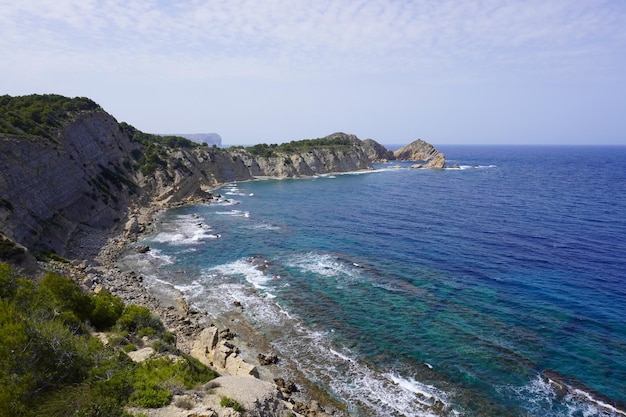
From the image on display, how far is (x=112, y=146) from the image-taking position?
3703 inches

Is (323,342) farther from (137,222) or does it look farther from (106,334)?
(137,222)

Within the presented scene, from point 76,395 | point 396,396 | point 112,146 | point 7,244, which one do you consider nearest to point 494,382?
point 396,396

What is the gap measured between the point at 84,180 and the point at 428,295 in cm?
6306

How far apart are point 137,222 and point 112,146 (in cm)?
3352

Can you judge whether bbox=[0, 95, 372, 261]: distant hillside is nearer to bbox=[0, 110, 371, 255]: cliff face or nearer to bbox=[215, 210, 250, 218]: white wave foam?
bbox=[0, 110, 371, 255]: cliff face

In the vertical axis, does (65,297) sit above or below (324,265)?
above

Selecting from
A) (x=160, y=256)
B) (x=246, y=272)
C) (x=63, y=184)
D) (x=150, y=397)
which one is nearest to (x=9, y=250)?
(x=150, y=397)

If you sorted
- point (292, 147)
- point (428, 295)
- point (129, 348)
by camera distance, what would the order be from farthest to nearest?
point (292, 147)
point (428, 295)
point (129, 348)

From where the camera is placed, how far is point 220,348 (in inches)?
1230

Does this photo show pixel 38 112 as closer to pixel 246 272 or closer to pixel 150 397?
pixel 246 272

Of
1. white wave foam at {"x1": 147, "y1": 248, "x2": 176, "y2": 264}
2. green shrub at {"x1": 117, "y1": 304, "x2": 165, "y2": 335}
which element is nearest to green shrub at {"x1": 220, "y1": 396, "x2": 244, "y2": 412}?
green shrub at {"x1": 117, "y1": 304, "x2": 165, "y2": 335}

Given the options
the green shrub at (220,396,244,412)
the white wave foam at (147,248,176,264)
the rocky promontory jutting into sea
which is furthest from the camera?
the white wave foam at (147,248,176,264)

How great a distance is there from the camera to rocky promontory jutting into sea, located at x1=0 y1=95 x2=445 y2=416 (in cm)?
2791

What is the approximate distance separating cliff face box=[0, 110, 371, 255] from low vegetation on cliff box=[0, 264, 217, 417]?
81.3 ft
